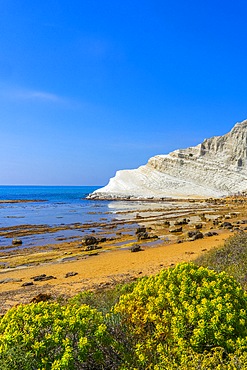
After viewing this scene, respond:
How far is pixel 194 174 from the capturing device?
Answer: 78.2 m

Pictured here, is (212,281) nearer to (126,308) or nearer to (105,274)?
(126,308)

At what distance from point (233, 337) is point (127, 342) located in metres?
1.27

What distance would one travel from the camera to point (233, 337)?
376cm

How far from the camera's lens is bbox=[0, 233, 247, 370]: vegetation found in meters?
3.32

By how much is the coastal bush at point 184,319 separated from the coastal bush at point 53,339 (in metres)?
0.50

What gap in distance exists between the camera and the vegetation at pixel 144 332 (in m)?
3.32

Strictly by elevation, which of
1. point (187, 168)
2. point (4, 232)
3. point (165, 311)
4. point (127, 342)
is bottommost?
point (4, 232)

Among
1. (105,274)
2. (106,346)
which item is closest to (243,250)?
(105,274)

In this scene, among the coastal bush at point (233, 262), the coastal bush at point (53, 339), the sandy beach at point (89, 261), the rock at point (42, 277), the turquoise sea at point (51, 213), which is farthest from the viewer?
the turquoise sea at point (51, 213)

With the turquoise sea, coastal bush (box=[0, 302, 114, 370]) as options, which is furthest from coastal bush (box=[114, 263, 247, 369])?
the turquoise sea

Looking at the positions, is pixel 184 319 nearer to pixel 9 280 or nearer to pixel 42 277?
pixel 42 277

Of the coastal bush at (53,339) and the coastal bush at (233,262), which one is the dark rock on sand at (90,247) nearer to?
the coastal bush at (233,262)

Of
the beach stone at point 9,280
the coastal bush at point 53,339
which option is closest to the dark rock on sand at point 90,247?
the beach stone at point 9,280

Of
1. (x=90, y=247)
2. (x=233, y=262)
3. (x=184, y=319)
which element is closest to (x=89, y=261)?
(x=90, y=247)
